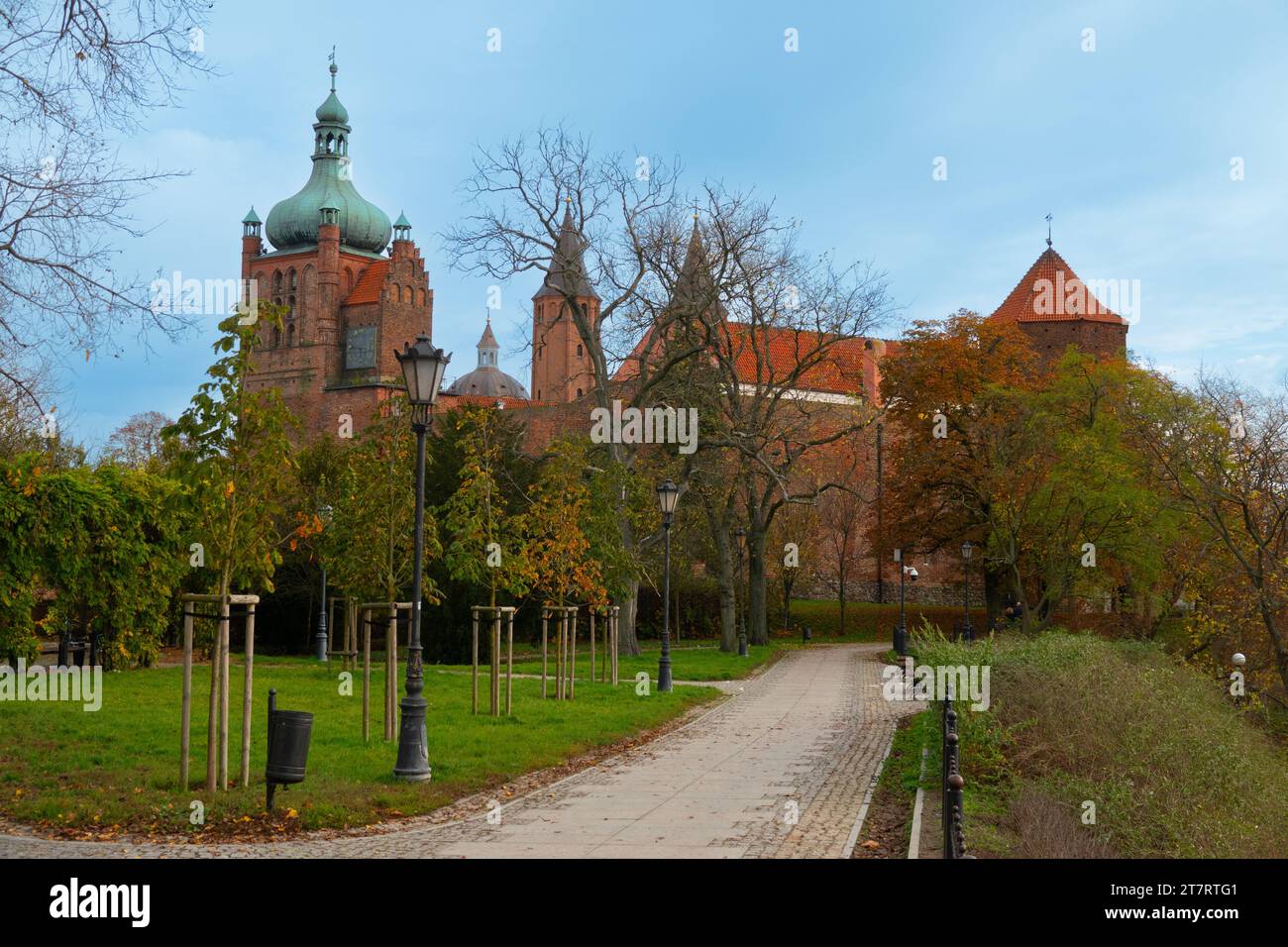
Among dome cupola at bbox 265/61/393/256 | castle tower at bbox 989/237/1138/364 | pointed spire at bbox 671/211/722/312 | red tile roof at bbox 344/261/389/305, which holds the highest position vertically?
dome cupola at bbox 265/61/393/256

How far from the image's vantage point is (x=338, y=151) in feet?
358

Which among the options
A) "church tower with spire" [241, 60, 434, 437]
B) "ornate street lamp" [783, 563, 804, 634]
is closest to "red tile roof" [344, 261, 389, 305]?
"church tower with spire" [241, 60, 434, 437]

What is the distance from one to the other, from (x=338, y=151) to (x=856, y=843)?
353 ft

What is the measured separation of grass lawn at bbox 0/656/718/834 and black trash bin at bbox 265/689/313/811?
0.25m

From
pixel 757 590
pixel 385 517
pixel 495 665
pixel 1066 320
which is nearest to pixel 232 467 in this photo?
pixel 385 517

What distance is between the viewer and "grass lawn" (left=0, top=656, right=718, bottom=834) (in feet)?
33.5

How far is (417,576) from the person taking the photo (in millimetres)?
12758

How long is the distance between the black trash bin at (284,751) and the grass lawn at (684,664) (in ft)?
55.2

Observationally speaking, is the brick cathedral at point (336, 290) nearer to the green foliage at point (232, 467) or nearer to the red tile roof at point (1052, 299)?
the red tile roof at point (1052, 299)

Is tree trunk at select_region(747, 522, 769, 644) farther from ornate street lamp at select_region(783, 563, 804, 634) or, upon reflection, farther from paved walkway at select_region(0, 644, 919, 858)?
paved walkway at select_region(0, 644, 919, 858)

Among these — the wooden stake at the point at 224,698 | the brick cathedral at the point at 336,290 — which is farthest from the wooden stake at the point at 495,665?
the brick cathedral at the point at 336,290

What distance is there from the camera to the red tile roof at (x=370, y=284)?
10894 centimetres

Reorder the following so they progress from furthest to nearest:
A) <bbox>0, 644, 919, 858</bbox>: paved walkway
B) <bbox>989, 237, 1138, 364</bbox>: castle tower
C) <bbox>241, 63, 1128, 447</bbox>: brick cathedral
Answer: <bbox>241, 63, 1128, 447</bbox>: brick cathedral → <bbox>989, 237, 1138, 364</bbox>: castle tower → <bbox>0, 644, 919, 858</bbox>: paved walkway
